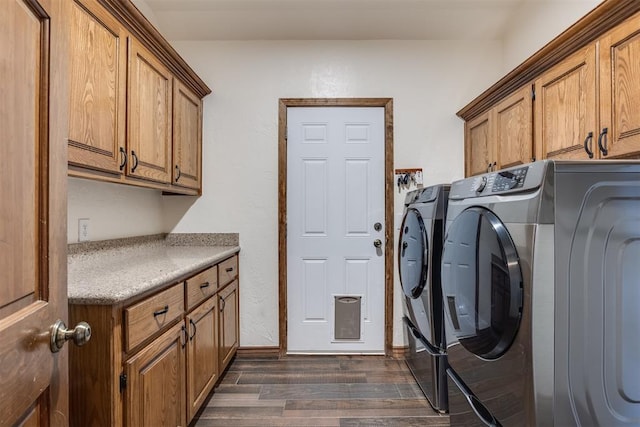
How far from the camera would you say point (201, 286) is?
78.0 inches

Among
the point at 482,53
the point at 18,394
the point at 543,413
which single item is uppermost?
the point at 482,53

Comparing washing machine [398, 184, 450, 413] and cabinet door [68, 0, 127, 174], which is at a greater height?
cabinet door [68, 0, 127, 174]

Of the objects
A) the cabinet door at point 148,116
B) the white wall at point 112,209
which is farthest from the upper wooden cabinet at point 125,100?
the white wall at point 112,209

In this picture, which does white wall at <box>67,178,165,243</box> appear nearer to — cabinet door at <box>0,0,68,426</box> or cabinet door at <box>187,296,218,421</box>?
cabinet door at <box>187,296,218,421</box>

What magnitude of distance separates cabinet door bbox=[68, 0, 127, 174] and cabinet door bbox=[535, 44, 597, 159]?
2.12m

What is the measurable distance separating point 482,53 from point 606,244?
2322 millimetres

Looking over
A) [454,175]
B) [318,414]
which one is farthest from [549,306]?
[454,175]

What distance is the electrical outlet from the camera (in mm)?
1877

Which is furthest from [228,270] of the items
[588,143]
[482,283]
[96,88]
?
[588,143]

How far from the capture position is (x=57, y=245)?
2.57ft

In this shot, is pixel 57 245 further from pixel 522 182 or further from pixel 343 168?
pixel 343 168

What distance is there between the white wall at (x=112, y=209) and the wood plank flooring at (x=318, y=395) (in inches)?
46.7

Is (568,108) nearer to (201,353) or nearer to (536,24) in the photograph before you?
(536,24)

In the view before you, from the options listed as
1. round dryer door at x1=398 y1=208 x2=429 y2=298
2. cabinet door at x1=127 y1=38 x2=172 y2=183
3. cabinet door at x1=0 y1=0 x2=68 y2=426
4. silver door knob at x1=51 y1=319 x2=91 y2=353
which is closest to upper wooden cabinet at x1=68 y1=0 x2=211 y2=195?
cabinet door at x1=127 y1=38 x2=172 y2=183
